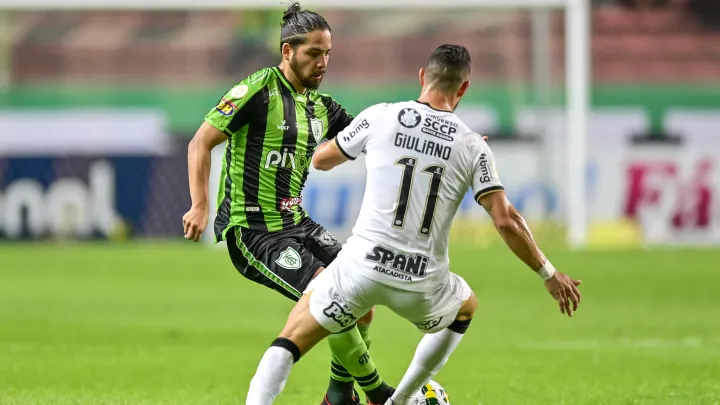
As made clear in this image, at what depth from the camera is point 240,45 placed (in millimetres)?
29016

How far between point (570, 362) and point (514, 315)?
12.1 feet

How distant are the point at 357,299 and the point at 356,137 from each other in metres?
0.77

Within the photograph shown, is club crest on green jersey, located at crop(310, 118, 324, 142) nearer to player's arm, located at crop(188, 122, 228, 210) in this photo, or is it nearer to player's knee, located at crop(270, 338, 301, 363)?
player's arm, located at crop(188, 122, 228, 210)

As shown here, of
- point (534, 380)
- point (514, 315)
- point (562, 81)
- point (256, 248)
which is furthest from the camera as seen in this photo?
point (562, 81)

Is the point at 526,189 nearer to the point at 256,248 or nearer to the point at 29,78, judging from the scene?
the point at 29,78

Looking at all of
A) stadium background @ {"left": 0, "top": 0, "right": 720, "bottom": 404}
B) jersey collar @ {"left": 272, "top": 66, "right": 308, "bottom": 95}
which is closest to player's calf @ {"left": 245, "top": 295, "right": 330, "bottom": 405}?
jersey collar @ {"left": 272, "top": 66, "right": 308, "bottom": 95}

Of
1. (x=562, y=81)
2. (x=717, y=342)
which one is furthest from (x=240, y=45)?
(x=717, y=342)

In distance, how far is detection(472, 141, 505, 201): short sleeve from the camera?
548 centimetres

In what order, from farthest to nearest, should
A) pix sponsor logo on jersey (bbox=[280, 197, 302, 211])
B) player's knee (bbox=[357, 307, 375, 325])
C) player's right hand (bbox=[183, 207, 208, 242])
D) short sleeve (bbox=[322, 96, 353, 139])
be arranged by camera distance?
short sleeve (bbox=[322, 96, 353, 139])
pix sponsor logo on jersey (bbox=[280, 197, 302, 211])
player's knee (bbox=[357, 307, 375, 325])
player's right hand (bbox=[183, 207, 208, 242])

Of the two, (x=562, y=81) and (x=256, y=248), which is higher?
(x=256, y=248)

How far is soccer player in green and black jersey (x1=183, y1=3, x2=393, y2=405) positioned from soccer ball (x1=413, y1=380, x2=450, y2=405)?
184 mm

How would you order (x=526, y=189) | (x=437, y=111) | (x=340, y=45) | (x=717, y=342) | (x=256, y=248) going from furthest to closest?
(x=340, y=45) < (x=526, y=189) < (x=717, y=342) < (x=256, y=248) < (x=437, y=111)

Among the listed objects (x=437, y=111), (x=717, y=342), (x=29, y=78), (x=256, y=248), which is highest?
(x=437, y=111)

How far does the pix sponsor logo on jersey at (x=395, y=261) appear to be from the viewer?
18.1ft
